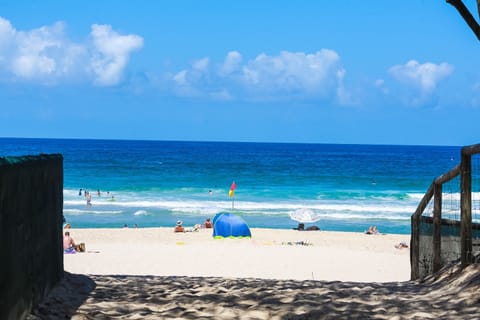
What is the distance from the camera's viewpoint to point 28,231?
16.4 feet

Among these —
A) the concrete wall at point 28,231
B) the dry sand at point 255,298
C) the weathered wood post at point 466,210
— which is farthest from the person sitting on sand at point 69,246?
the weathered wood post at point 466,210

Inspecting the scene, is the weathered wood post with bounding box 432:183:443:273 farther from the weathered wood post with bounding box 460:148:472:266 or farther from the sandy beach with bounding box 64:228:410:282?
the sandy beach with bounding box 64:228:410:282

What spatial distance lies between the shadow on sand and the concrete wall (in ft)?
0.89

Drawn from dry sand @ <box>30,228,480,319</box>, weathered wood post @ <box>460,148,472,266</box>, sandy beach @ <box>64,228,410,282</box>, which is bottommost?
sandy beach @ <box>64,228,410,282</box>

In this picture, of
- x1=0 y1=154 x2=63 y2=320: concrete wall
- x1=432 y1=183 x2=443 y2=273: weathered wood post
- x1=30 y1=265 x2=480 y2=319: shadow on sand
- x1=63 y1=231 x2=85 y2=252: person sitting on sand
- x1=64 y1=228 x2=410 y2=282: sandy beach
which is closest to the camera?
x1=0 y1=154 x2=63 y2=320: concrete wall

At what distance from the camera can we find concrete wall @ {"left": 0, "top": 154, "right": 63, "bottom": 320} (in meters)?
4.37

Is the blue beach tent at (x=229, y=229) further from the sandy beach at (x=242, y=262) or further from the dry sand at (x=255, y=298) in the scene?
the dry sand at (x=255, y=298)

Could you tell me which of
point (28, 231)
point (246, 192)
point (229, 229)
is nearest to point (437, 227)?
point (28, 231)

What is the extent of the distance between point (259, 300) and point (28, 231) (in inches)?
85.7

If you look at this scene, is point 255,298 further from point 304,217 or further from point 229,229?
point 304,217

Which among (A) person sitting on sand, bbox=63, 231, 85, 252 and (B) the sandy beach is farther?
(A) person sitting on sand, bbox=63, 231, 85, 252

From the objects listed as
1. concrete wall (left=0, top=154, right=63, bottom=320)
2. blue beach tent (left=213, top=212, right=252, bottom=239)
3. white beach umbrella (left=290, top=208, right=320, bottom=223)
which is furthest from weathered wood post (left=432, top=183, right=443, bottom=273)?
white beach umbrella (left=290, top=208, right=320, bottom=223)

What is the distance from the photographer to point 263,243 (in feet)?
70.2

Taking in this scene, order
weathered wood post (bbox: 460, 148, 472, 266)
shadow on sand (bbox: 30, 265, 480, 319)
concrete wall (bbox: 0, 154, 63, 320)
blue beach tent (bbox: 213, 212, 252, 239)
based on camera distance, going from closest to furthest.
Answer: concrete wall (bbox: 0, 154, 63, 320) < shadow on sand (bbox: 30, 265, 480, 319) < weathered wood post (bbox: 460, 148, 472, 266) < blue beach tent (bbox: 213, 212, 252, 239)
